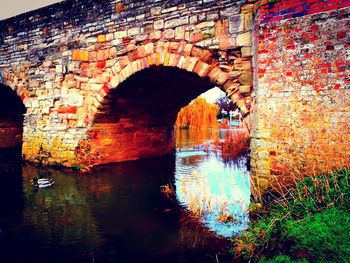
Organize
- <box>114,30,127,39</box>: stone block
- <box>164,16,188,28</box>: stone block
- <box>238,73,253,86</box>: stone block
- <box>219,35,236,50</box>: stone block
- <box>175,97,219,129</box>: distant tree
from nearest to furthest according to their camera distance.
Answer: <box>238,73,253,86</box>: stone block → <box>219,35,236,50</box>: stone block → <box>164,16,188,28</box>: stone block → <box>114,30,127,39</box>: stone block → <box>175,97,219,129</box>: distant tree

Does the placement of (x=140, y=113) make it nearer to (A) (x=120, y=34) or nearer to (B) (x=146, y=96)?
(B) (x=146, y=96)

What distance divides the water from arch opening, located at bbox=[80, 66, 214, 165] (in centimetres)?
117

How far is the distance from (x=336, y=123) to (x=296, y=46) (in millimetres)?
1154

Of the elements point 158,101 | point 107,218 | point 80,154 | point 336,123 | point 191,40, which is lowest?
point 107,218

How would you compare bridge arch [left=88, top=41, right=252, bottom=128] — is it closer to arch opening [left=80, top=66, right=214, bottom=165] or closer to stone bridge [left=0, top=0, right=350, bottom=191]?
stone bridge [left=0, top=0, right=350, bottom=191]

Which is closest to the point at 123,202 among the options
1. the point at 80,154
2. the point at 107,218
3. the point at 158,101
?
the point at 107,218

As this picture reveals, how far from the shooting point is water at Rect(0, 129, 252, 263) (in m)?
2.85

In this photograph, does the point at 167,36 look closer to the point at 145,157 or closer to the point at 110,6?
the point at 110,6

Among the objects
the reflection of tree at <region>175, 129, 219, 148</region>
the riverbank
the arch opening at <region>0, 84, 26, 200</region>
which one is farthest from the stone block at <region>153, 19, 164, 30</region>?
the reflection of tree at <region>175, 129, 219, 148</region>

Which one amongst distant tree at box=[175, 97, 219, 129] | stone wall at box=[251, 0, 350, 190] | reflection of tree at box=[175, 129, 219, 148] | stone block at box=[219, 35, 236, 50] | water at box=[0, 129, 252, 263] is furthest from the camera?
distant tree at box=[175, 97, 219, 129]

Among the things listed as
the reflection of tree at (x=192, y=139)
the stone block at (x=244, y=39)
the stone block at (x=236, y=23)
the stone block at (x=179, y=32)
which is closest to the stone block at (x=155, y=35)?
the stone block at (x=179, y=32)

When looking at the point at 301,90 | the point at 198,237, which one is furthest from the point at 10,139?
the point at 301,90

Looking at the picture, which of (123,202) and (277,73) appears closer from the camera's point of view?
(277,73)

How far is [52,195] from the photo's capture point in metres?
4.98
